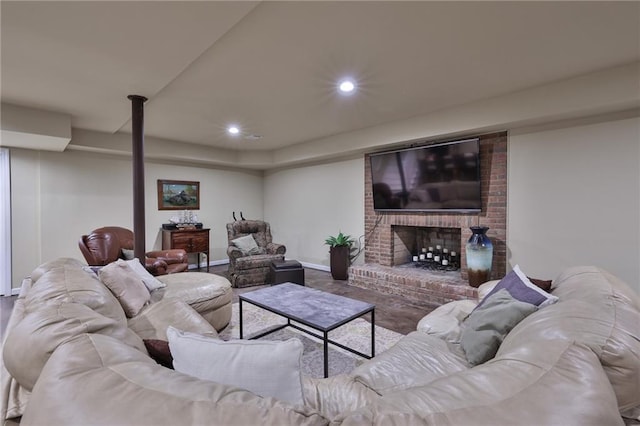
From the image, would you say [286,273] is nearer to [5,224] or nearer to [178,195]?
[178,195]

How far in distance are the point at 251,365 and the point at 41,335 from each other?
2.25 ft

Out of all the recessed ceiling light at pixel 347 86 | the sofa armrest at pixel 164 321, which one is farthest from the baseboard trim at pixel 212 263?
the recessed ceiling light at pixel 347 86

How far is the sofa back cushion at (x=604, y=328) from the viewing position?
0.86m

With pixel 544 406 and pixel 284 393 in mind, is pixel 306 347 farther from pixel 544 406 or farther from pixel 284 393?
pixel 544 406

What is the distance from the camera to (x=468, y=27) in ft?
6.70

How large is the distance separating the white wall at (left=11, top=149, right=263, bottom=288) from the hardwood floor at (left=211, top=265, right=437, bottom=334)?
210cm

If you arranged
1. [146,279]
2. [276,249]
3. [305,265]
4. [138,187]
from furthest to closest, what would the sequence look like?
[305,265] < [276,249] < [138,187] < [146,279]

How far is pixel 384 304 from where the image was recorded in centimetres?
380

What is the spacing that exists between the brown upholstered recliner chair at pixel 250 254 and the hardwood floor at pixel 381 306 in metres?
0.19

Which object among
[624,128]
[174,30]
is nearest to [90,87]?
[174,30]

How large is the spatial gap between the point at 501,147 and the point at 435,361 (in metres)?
3.14

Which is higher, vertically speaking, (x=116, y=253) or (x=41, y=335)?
(x=41, y=335)

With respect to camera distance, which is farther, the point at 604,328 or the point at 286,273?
the point at 286,273

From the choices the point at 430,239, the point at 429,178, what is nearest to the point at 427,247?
the point at 430,239
